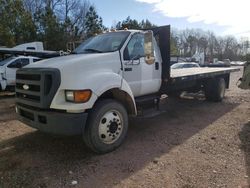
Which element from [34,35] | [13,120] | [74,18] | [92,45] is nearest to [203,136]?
[92,45]

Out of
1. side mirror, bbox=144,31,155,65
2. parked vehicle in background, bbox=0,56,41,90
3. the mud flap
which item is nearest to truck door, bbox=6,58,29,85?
parked vehicle in background, bbox=0,56,41,90

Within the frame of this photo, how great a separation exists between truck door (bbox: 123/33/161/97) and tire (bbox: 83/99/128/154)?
0.76m

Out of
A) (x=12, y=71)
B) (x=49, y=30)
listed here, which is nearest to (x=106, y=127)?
(x=12, y=71)

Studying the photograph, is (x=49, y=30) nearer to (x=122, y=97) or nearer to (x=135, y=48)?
(x=135, y=48)

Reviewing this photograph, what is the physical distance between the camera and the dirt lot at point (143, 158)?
3.87m

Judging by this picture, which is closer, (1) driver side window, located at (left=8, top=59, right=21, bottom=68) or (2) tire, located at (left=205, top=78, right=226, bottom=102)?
A: (2) tire, located at (left=205, top=78, right=226, bottom=102)

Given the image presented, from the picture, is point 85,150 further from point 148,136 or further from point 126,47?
point 126,47

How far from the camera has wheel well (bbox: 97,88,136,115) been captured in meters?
4.99

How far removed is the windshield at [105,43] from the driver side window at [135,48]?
16 cm

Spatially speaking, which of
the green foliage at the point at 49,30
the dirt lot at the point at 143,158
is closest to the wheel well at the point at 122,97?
the dirt lot at the point at 143,158

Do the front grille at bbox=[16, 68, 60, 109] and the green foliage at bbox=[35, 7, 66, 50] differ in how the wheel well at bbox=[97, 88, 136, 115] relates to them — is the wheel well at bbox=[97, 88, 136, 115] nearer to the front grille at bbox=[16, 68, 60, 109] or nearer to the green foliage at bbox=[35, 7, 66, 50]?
the front grille at bbox=[16, 68, 60, 109]

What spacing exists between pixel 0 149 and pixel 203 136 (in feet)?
13.5

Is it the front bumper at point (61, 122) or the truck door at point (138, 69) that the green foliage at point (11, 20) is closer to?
the truck door at point (138, 69)

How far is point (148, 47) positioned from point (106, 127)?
1.96 meters
